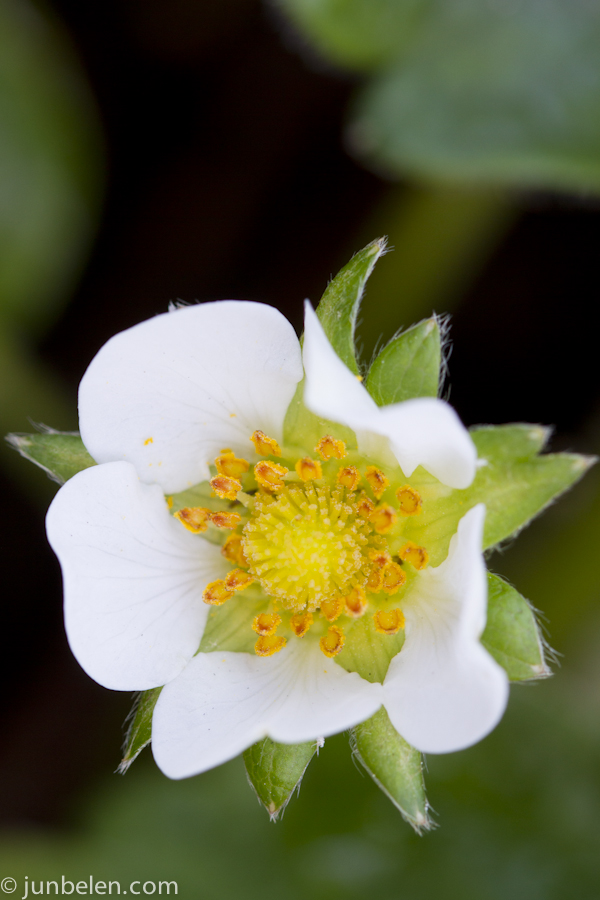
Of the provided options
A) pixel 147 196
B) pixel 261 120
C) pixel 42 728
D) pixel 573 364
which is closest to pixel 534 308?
pixel 573 364

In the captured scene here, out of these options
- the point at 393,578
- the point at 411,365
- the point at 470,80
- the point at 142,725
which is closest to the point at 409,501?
the point at 393,578

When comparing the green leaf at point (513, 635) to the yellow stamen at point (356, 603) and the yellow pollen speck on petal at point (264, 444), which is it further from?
the yellow pollen speck on petal at point (264, 444)

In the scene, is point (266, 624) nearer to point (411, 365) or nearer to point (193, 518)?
point (193, 518)

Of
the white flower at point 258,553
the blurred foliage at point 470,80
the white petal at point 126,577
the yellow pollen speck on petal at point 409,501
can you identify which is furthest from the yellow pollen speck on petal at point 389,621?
the blurred foliage at point 470,80

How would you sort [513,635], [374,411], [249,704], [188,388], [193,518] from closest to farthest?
1. [374,411]
2. [513,635]
3. [249,704]
4. [188,388]
5. [193,518]

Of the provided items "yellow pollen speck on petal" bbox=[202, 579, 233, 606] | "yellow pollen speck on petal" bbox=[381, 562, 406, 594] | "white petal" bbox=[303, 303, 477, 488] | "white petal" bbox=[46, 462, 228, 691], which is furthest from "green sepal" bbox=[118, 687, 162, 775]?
"white petal" bbox=[303, 303, 477, 488]
